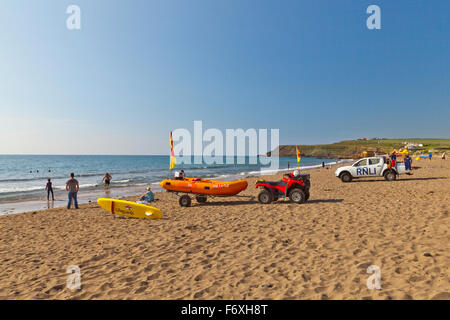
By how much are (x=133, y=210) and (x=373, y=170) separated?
59.5ft

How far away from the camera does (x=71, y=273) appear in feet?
16.6

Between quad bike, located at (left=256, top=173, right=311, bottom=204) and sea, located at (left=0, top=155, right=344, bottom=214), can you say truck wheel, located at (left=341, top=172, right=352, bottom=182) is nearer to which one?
quad bike, located at (left=256, top=173, right=311, bottom=204)

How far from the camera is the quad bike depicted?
11.8 m

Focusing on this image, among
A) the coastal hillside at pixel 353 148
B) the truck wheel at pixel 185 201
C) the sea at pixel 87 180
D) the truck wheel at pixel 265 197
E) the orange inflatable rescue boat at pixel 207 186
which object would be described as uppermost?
the coastal hillside at pixel 353 148

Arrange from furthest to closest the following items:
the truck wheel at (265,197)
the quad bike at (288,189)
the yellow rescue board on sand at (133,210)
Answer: the truck wheel at (265,197)
the quad bike at (288,189)
the yellow rescue board on sand at (133,210)

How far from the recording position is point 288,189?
12023 millimetres

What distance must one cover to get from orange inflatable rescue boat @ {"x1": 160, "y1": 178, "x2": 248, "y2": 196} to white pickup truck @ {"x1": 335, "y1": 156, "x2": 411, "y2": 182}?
11.3 metres

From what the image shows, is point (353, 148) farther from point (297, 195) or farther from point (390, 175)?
point (297, 195)

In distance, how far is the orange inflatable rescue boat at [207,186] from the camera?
12664mm

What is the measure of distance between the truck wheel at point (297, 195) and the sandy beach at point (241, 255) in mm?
1642

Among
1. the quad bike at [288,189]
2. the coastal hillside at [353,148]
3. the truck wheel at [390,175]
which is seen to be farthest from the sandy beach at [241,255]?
the coastal hillside at [353,148]

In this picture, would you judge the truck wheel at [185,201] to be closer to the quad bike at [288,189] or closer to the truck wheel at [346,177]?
the quad bike at [288,189]

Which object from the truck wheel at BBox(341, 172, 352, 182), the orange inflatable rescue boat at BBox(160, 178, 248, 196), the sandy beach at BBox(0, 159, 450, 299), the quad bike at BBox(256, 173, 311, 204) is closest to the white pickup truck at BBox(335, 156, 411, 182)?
the truck wheel at BBox(341, 172, 352, 182)
